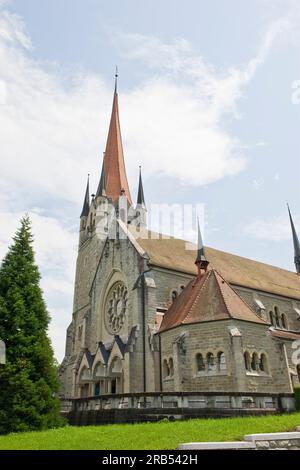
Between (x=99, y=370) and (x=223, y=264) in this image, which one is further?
(x=223, y=264)

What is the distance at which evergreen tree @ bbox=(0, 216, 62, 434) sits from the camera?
13.8 metres

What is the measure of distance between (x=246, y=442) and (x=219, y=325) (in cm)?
1222

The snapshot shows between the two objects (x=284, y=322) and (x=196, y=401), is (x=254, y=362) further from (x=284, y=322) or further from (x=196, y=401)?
(x=284, y=322)

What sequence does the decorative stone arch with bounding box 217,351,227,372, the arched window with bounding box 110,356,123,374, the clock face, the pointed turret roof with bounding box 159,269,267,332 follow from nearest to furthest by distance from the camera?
the decorative stone arch with bounding box 217,351,227,372 < the pointed turret roof with bounding box 159,269,267,332 < the arched window with bounding box 110,356,123,374 < the clock face

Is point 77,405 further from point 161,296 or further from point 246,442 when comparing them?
point 246,442

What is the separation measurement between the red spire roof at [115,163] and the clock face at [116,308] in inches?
550

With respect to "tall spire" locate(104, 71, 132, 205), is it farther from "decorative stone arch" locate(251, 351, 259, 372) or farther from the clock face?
"decorative stone arch" locate(251, 351, 259, 372)

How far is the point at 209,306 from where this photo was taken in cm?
2066

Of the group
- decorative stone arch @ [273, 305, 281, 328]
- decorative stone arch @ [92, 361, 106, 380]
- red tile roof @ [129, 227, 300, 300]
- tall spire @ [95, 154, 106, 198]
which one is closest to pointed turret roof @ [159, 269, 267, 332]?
red tile roof @ [129, 227, 300, 300]

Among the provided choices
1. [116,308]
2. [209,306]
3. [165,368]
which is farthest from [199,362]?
[116,308]

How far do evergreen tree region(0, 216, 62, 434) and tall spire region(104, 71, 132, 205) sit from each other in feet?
82.4

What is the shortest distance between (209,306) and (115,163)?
28.1 m

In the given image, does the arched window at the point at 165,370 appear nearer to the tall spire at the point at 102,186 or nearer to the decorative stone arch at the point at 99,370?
the decorative stone arch at the point at 99,370

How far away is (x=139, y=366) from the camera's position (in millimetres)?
22531
